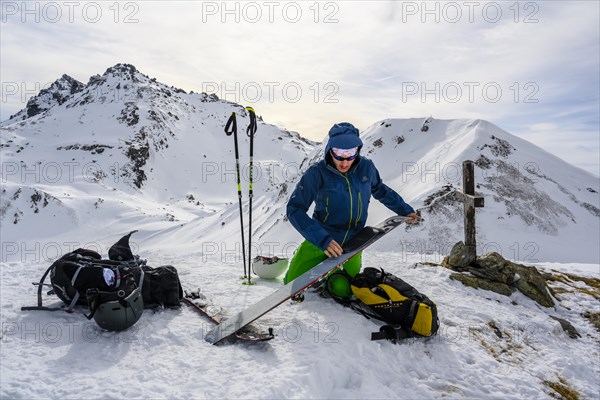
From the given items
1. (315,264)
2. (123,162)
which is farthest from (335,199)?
(123,162)

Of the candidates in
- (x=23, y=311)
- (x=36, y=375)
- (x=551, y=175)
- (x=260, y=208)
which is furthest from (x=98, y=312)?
(x=260, y=208)

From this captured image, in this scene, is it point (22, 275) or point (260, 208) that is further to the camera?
point (260, 208)

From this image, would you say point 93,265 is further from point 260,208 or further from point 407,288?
point 260,208

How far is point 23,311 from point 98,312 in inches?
62.4

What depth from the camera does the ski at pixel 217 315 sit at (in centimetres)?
452

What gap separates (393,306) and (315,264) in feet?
4.45

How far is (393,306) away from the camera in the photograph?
203 inches

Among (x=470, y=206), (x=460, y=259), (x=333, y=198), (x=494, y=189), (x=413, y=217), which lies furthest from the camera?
(x=494, y=189)

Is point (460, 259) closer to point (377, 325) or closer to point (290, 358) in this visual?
point (377, 325)

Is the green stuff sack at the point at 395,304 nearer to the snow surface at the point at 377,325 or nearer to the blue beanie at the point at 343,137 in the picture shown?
the snow surface at the point at 377,325

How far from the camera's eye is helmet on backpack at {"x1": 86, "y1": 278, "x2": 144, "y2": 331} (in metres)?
4.41

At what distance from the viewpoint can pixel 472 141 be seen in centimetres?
2083

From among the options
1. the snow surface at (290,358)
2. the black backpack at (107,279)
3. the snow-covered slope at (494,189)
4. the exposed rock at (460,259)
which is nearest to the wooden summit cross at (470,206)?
the exposed rock at (460,259)

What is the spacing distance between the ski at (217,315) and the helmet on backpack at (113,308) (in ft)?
3.60
